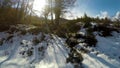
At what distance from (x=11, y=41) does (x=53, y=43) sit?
376 centimetres

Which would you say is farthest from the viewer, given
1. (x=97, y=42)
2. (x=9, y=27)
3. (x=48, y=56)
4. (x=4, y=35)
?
(x=9, y=27)

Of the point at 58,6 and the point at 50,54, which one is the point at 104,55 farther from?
the point at 58,6

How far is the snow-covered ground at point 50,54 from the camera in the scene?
9.62 metres

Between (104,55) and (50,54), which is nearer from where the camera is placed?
(104,55)

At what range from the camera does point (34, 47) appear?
12.8m

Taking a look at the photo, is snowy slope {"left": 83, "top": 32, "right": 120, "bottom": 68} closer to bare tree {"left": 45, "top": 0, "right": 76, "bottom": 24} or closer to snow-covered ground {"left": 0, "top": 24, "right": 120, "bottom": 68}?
snow-covered ground {"left": 0, "top": 24, "right": 120, "bottom": 68}

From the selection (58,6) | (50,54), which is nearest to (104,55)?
(50,54)

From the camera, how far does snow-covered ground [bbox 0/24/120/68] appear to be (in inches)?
379

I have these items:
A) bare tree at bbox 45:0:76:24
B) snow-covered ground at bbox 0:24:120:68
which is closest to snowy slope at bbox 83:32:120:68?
snow-covered ground at bbox 0:24:120:68

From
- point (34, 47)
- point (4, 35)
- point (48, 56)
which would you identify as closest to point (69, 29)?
point (34, 47)

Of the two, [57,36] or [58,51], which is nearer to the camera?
[58,51]

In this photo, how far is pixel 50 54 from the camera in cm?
1121

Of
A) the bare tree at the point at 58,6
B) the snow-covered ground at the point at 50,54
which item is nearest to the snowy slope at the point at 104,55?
the snow-covered ground at the point at 50,54

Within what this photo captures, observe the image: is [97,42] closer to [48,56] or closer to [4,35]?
[48,56]
